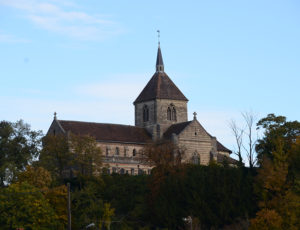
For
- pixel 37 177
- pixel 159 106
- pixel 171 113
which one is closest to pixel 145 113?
pixel 159 106

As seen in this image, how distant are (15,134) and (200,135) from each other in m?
27.6

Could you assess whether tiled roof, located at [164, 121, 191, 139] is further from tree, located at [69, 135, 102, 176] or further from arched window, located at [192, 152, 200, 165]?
tree, located at [69, 135, 102, 176]

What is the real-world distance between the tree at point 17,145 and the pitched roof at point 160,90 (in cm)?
2426

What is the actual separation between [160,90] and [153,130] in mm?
6502

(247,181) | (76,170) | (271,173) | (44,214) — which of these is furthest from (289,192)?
(76,170)

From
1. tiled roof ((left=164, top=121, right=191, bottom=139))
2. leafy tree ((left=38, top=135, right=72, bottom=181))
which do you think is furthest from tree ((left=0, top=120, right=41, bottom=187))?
tiled roof ((left=164, top=121, right=191, bottom=139))

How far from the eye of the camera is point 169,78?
124750 mm

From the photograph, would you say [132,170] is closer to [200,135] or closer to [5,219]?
[200,135]

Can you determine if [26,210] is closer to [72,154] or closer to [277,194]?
[72,154]

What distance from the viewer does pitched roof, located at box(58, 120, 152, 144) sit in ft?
367

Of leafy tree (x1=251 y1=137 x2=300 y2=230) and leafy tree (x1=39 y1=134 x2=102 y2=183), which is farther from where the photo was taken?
leafy tree (x1=39 y1=134 x2=102 y2=183)

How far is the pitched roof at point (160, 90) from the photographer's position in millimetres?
120812

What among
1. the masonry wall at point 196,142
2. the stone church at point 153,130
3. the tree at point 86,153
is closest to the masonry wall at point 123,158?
the stone church at point 153,130

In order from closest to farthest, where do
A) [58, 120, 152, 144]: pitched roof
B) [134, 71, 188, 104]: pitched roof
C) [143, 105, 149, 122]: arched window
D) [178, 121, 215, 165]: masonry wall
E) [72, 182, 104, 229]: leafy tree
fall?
[72, 182, 104, 229]: leafy tree → [58, 120, 152, 144]: pitched roof → [178, 121, 215, 165]: masonry wall → [134, 71, 188, 104]: pitched roof → [143, 105, 149, 122]: arched window
